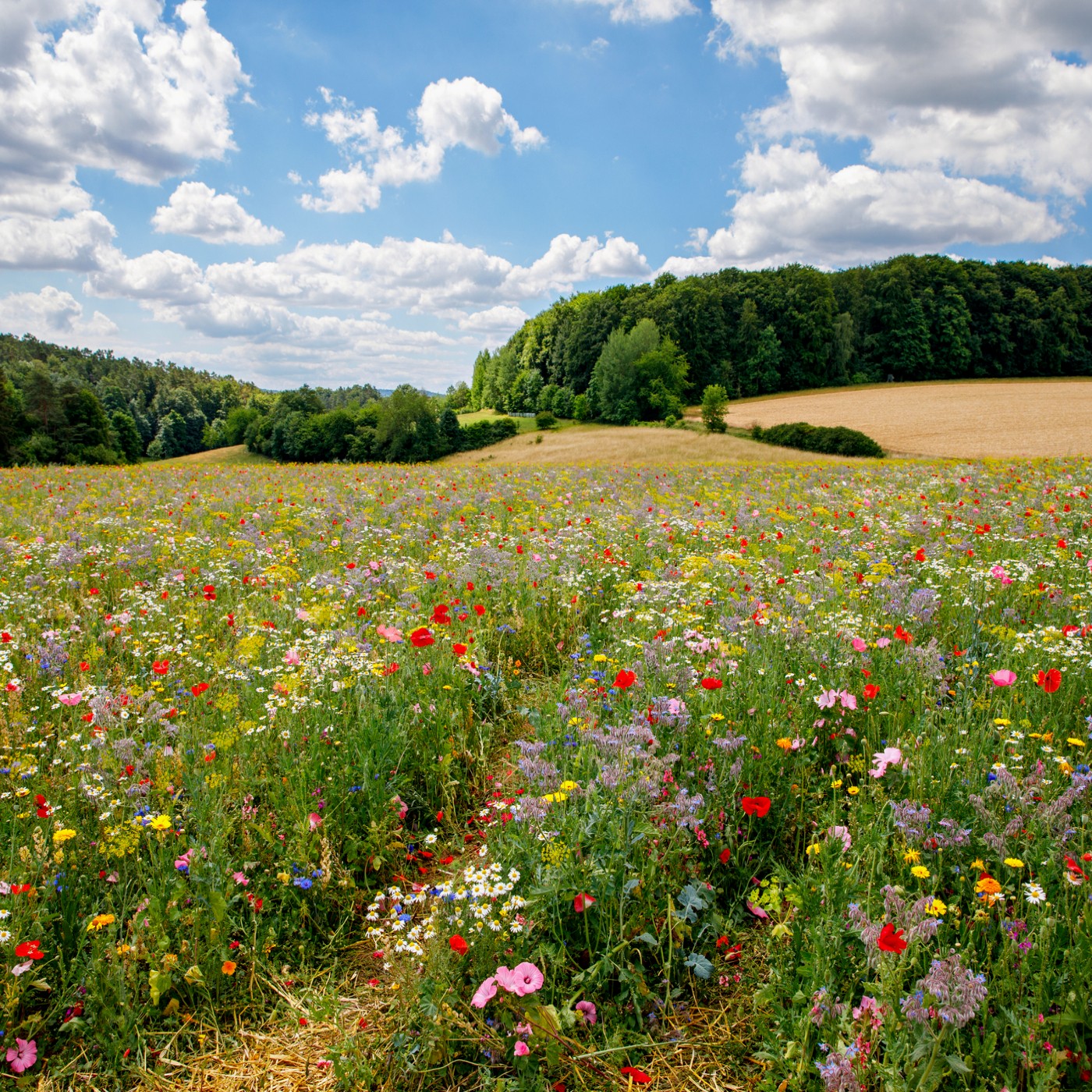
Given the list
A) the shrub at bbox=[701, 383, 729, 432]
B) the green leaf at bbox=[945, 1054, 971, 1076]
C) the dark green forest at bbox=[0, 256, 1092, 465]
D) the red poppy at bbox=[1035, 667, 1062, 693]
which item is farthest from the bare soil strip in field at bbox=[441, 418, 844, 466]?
the green leaf at bbox=[945, 1054, 971, 1076]

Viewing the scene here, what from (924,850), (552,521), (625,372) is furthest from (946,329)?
(924,850)

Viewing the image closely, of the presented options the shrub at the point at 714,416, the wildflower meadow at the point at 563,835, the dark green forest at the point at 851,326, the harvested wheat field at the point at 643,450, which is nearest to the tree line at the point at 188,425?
the harvested wheat field at the point at 643,450

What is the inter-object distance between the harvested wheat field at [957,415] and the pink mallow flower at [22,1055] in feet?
109

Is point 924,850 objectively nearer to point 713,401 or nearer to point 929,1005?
point 929,1005

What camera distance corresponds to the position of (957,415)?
161 ft

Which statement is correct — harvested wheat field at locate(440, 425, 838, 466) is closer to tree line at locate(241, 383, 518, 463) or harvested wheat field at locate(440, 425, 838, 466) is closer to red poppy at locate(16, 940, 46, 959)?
tree line at locate(241, 383, 518, 463)

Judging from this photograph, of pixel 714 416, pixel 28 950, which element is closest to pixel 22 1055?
pixel 28 950

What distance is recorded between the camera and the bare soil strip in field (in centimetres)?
3609

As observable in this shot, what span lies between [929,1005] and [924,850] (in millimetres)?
896

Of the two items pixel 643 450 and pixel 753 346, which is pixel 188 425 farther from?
pixel 643 450

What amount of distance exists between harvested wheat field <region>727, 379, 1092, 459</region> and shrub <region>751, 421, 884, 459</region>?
1540mm

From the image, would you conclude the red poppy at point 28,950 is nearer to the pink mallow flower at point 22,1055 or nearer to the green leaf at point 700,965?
the pink mallow flower at point 22,1055

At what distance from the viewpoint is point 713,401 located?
51.8m

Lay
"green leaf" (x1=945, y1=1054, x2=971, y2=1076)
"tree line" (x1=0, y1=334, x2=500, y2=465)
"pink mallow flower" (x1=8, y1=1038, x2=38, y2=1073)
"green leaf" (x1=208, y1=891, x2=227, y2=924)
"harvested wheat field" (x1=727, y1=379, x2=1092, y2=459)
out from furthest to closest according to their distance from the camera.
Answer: "tree line" (x1=0, y1=334, x2=500, y2=465) < "harvested wheat field" (x1=727, y1=379, x2=1092, y2=459) < "green leaf" (x1=208, y1=891, x2=227, y2=924) < "pink mallow flower" (x1=8, y1=1038, x2=38, y2=1073) < "green leaf" (x1=945, y1=1054, x2=971, y2=1076)
